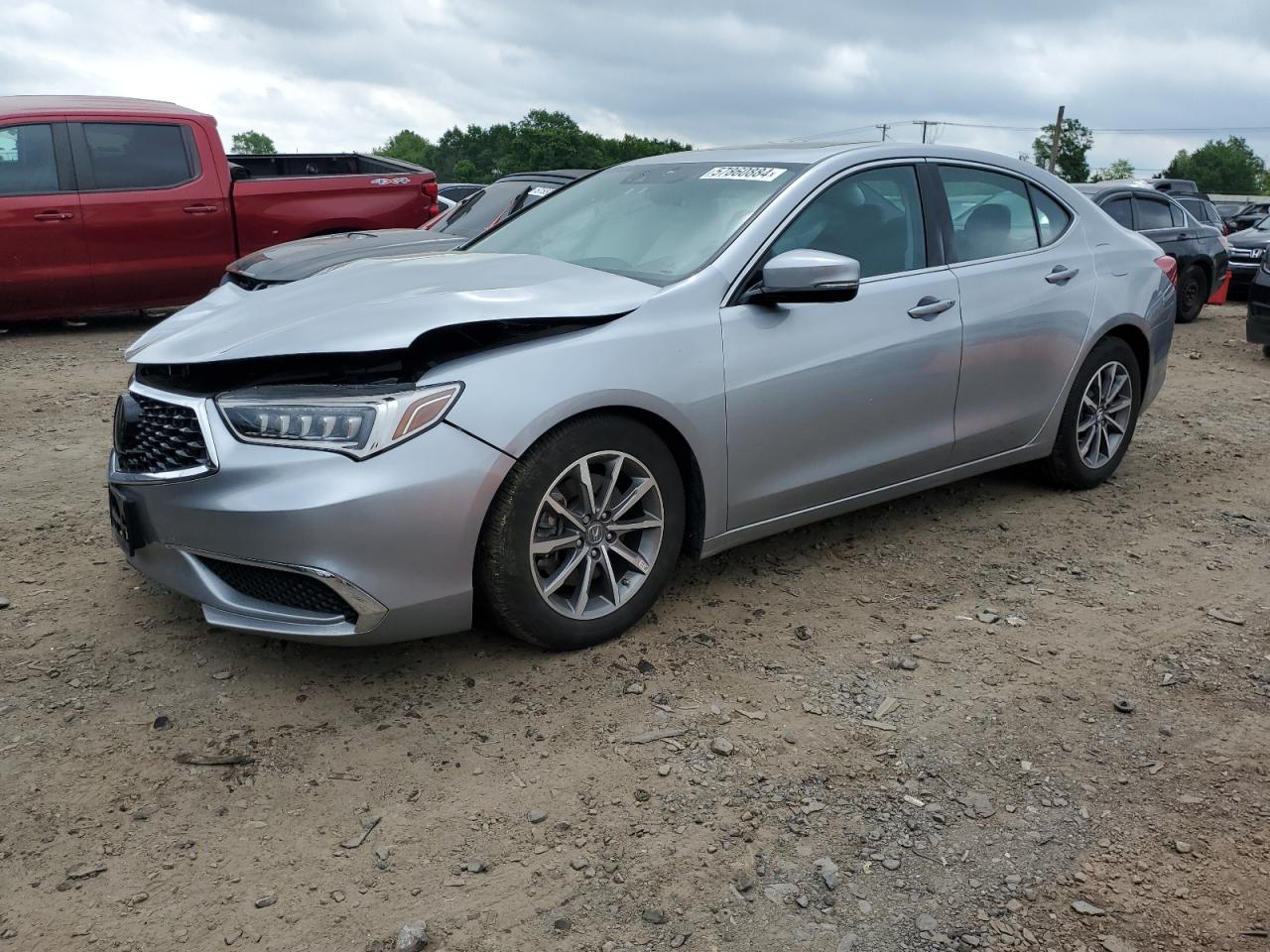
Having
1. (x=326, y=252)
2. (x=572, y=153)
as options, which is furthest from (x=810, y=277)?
(x=572, y=153)

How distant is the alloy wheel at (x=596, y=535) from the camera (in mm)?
3316

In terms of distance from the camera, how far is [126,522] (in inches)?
129

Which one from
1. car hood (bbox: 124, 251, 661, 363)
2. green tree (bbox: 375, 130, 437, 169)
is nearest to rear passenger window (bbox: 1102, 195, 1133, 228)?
car hood (bbox: 124, 251, 661, 363)

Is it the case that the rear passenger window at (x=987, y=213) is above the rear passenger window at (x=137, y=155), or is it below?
below

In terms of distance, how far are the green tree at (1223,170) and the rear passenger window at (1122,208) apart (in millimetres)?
131162

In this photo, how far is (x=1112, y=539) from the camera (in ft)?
15.3

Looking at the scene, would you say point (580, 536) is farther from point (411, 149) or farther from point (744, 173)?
point (411, 149)

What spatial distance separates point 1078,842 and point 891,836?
440 millimetres

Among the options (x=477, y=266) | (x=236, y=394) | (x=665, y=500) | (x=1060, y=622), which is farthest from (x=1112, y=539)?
(x=236, y=394)

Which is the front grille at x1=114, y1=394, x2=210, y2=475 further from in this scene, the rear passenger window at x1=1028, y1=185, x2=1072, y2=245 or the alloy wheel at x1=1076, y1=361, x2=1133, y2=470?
the alloy wheel at x1=1076, y1=361, x2=1133, y2=470

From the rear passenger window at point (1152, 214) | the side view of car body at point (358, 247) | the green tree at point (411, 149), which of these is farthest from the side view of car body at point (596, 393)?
the green tree at point (411, 149)

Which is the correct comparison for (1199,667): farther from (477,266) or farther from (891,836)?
(477,266)

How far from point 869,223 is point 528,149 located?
97.6m

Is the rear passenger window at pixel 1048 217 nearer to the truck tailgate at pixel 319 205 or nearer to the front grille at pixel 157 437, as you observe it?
the front grille at pixel 157 437
